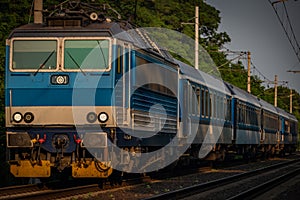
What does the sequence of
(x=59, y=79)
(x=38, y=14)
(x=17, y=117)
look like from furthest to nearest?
(x=38, y=14) < (x=59, y=79) < (x=17, y=117)

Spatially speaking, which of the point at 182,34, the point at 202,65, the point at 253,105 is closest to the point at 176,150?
the point at 253,105

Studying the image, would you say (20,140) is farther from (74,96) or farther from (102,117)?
(102,117)

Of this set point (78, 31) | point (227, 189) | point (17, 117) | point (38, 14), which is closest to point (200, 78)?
point (227, 189)

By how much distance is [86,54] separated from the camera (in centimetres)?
1331

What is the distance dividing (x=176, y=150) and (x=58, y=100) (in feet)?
19.5

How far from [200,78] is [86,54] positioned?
30.0 ft

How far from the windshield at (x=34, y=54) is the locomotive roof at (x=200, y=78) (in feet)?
20.5

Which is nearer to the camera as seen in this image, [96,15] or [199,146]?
[96,15]

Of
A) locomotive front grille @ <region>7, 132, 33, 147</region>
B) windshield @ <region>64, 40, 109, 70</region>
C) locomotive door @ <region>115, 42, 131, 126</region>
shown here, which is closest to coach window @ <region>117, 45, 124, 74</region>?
locomotive door @ <region>115, 42, 131, 126</region>

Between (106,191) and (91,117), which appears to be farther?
(106,191)

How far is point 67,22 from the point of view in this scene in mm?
13766

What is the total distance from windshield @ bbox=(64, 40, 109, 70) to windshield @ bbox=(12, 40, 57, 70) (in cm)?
29

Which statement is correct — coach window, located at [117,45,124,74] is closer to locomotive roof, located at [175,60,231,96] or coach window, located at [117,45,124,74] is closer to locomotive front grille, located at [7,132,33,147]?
locomotive front grille, located at [7,132,33,147]

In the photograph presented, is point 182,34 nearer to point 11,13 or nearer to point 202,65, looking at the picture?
point 202,65
